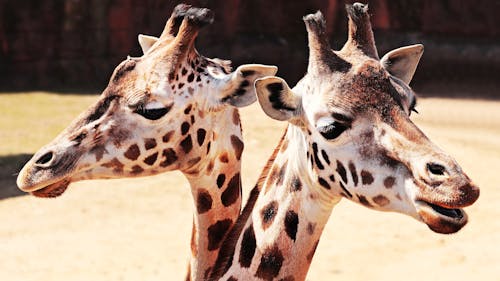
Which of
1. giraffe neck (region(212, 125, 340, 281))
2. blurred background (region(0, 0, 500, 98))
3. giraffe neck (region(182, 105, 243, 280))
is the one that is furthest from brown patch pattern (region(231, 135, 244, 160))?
blurred background (region(0, 0, 500, 98))

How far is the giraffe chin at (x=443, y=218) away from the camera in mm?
3744

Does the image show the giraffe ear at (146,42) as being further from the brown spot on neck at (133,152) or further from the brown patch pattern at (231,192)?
the brown patch pattern at (231,192)

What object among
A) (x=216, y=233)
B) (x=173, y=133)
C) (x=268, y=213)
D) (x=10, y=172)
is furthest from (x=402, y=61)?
(x=10, y=172)

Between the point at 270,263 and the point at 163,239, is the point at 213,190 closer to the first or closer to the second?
the point at 270,263

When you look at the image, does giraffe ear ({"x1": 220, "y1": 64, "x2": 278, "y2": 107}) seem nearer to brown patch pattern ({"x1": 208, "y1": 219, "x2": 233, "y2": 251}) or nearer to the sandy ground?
brown patch pattern ({"x1": 208, "y1": 219, "x2": 233, "y2": 251})

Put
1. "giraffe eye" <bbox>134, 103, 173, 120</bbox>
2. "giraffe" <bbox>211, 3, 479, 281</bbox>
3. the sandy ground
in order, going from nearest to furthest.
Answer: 1. "giraffe" <bbox>211, 3, 479, 281</bbox>
2. "giraffe eye" <bbox>134, 103, 173, 120</bbox>
3. the sandy ground

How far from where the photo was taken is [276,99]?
427 centimetres

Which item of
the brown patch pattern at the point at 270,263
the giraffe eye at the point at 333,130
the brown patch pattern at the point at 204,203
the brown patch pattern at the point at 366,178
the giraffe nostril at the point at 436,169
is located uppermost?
the giraffe nostril at the point at 436,169

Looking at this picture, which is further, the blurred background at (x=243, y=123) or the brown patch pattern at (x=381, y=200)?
the blurred background at (x=243, y=123)

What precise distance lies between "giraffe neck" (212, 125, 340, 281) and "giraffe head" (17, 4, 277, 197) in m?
0.67

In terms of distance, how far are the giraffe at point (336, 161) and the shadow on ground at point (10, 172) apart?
811 centimetres

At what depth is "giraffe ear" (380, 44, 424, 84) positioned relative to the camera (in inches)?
188

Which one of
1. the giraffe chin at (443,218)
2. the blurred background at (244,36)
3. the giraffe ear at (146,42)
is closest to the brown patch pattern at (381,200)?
the giraffe chin at (443,218)

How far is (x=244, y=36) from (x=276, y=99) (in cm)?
1831
